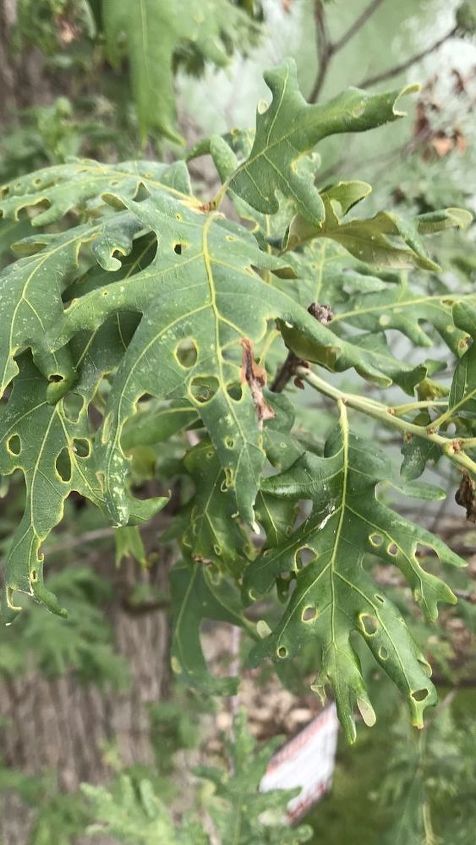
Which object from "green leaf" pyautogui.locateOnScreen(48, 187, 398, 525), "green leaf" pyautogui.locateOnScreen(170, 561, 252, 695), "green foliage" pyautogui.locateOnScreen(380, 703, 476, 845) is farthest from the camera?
"green foliage" pyautogui.locateOnScreen(380, 703, 476, 845)

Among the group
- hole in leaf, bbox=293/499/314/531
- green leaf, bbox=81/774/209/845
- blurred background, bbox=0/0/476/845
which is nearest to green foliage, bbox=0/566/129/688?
blurred background, bbox=0/0/476/845

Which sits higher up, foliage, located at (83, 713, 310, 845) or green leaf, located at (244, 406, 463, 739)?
green leaf, located at (244, 406, 463, 739)

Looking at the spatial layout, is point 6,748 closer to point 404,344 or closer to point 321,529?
A: point 321,529

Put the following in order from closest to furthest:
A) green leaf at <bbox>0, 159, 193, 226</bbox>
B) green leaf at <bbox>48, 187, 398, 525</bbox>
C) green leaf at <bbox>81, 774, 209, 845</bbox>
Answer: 1. green leaf at <bbox>48, 187, 398, 525</bbox>
2. green leaf at <bbox>0, 159, 193, 226</bbox>
3. green leaf at <bbox>81, 774, 209, 845</bbox>

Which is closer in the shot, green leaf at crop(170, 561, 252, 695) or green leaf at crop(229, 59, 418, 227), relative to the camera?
green leaf at crop(229, 59, 418, 227)

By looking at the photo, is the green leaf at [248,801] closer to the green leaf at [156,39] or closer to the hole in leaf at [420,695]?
the hole in leaf at [420,695]

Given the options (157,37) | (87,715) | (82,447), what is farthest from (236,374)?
(87,715)

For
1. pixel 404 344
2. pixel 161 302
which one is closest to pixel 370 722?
pixel 161 302

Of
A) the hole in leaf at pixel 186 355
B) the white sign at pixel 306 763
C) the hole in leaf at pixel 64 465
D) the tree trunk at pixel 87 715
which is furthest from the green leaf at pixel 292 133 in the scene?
the tree trunk at pixel 87 715

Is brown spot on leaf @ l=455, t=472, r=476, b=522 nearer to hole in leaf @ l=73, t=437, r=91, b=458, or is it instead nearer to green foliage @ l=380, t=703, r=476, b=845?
hole in leaf @ l=73, t=437, r=91, b=458
